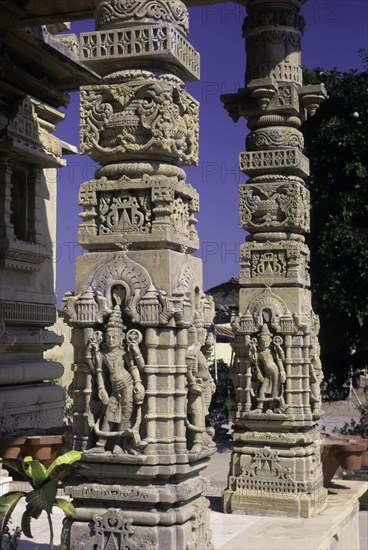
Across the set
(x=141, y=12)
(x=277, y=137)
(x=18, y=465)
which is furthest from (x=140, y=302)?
(x=277, y=137)

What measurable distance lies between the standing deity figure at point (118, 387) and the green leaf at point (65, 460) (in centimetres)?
16

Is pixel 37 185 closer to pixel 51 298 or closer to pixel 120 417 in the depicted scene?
pixel 51 298

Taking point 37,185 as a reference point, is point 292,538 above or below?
below

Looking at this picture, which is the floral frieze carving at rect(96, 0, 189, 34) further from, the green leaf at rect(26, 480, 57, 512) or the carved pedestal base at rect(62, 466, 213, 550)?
the green leaf at rect(26, 480, 57, 512)

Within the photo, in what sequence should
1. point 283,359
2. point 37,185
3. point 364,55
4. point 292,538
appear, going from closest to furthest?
point 292,538, point 283,359, point 37,185, point 364,55

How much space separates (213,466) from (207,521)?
409 inches

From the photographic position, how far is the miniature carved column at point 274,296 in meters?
10.1

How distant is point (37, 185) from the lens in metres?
11.4

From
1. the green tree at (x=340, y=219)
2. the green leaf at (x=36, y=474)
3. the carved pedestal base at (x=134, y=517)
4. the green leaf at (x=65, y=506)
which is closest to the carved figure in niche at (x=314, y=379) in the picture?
the carved pedestal base at (x=134, y=517)

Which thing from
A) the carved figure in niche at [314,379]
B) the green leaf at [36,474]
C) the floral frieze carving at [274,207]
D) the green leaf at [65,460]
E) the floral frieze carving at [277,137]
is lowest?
the green leaf at [36,474]

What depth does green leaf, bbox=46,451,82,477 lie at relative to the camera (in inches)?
249

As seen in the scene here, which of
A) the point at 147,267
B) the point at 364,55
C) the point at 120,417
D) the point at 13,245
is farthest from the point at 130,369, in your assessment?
the point at 364,55

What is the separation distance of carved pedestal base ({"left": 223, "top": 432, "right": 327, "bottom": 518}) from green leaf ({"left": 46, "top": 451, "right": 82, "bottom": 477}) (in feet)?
13.6

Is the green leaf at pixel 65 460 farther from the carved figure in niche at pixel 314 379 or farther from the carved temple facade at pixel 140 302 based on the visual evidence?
the carved figure in niche at pixel 314 379
